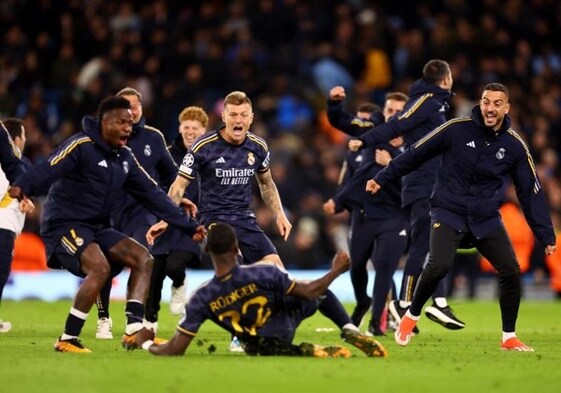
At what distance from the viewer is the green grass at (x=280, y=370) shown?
8547 mm

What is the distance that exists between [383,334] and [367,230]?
1.28 m

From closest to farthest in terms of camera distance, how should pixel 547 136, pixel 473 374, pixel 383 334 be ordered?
pixel 473 374 → pixel 383 334 → pixel 547 136

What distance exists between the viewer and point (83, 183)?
11.1 metres

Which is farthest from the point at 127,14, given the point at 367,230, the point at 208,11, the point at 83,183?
the point at 83,183

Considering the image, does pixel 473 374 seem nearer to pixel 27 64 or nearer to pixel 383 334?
pixel 383 334

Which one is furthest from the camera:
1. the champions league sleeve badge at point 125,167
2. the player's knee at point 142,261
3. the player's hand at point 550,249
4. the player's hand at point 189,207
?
the player's hand at point 189,207

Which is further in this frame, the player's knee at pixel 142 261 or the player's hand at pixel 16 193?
the player's knee at pixel 142 261

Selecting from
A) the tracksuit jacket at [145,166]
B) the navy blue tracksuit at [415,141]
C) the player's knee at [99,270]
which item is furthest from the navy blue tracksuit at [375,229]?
the player's knee at [99,270]

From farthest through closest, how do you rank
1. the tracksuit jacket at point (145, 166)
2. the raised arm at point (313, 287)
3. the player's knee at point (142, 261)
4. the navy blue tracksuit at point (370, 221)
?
the navy blue tracksuit at point (370, 221), the tracksuit jacket at point (145, 166), the player's knee at point (142, 261), the raised arm at point (313, 287)

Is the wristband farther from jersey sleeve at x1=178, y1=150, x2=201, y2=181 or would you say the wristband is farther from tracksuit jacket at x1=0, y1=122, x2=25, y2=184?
tracksuit jacket at x1=0, y1=122, x2=25, y2=184

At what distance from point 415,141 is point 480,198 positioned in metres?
2.41

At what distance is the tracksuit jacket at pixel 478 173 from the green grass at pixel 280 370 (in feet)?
3.79

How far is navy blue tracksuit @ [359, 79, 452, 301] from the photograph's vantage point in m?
13.7

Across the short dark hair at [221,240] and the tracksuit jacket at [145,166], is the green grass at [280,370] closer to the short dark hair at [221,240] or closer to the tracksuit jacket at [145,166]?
the short dark hair at [221,240]
